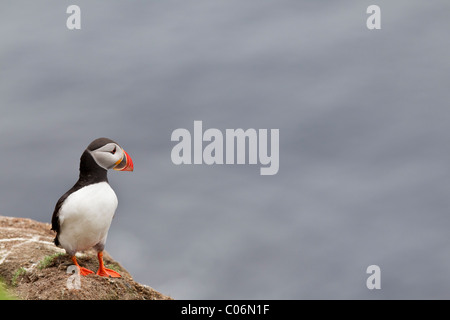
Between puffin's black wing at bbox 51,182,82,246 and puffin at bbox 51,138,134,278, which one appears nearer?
puffin at bbox 51,138,134,278

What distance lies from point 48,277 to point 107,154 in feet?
11.9

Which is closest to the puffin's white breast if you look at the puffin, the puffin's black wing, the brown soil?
the puffin

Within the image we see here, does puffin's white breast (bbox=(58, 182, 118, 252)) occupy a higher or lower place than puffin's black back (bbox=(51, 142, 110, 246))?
lower

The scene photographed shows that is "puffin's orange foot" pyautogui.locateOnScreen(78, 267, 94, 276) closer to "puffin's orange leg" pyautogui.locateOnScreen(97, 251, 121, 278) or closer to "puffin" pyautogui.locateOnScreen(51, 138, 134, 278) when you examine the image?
"puffin's orange leg" pyautogui.locateOnScreen(97, 251, 121, 278)

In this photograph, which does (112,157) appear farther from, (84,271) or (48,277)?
(48,277)

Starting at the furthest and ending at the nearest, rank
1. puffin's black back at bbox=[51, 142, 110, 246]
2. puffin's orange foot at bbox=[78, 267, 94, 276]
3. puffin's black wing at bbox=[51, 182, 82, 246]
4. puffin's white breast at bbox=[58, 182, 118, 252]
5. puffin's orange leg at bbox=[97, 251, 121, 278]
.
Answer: puffin's orange leg at bbox=[97, 251, 121, 278]
puffin's orange foot at bbox=[78, 267, 94, 276]
puffin's black wing at bbox=[51, 182, 82, 246]
puffin's black back at bbox=[51, 142, 110, 246]
puffin's white breast at bbox=[58, 182, 118, 252]

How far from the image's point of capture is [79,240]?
16.8 meters

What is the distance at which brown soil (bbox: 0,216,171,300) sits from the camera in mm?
16516

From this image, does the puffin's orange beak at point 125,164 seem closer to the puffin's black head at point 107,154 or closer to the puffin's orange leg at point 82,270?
the puffin's black head at point 107,154

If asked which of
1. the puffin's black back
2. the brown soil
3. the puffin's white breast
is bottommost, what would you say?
the brown soil

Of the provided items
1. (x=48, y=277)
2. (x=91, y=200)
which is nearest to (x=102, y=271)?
(x=48, y=277)

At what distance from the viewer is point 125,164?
1705 cm
